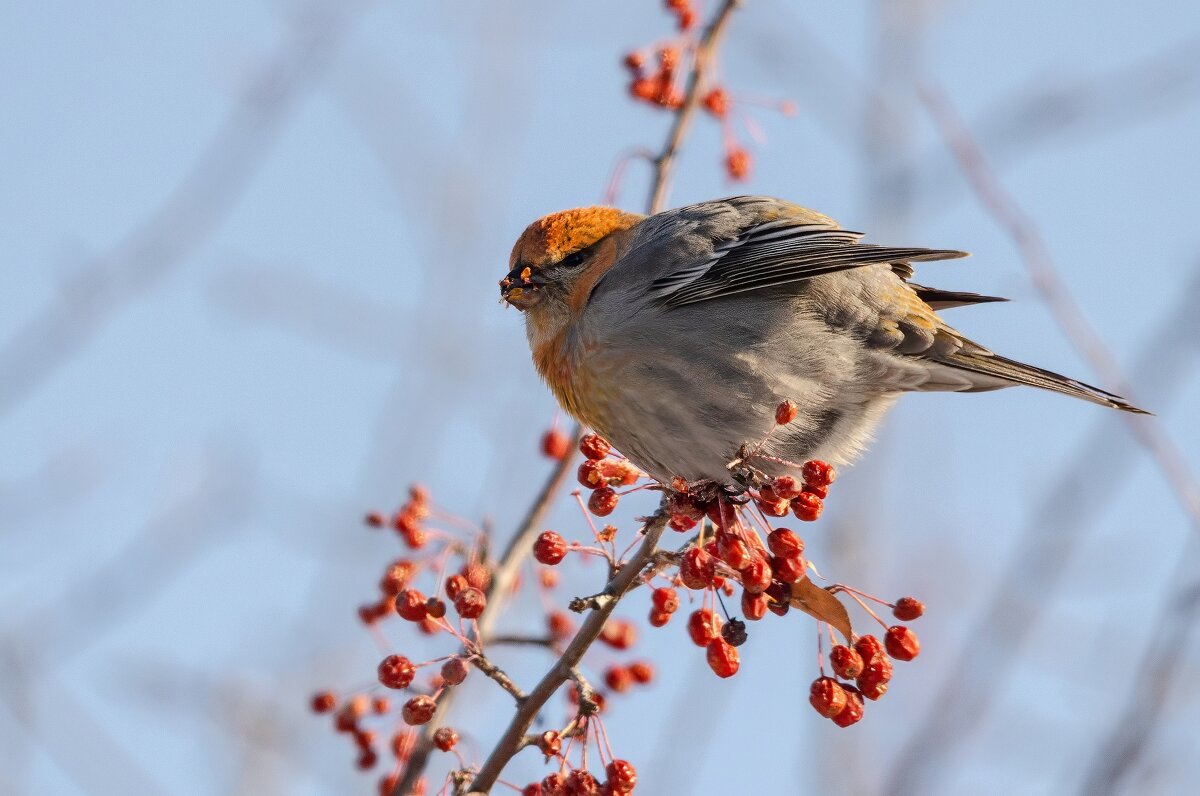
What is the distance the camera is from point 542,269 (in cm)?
460

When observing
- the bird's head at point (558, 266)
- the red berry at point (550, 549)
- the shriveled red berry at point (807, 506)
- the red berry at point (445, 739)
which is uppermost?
the bird's head at point (558, 266)

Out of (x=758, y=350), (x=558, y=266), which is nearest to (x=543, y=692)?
(x=758, y=350)

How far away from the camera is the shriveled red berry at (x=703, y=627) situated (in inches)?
129

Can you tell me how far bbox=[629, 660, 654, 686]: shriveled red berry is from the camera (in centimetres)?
404

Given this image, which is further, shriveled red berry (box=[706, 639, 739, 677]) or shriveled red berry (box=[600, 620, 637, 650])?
shriveled red berry (box=[600, 620, 637, 650])

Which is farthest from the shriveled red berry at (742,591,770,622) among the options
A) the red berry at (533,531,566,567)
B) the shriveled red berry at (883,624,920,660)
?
the red berry at (533,531,566,567)

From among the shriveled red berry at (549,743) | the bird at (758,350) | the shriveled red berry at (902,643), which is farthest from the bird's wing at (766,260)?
the shriveled red berry at (549,743)

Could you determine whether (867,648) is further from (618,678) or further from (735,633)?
(618,678)

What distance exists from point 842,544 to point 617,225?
3.03 metres

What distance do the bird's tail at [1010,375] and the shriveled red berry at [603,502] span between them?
1329mm

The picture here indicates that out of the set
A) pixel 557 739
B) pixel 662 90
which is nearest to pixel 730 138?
pixel 662 90

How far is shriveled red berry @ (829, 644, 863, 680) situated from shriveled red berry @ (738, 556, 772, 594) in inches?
12.0

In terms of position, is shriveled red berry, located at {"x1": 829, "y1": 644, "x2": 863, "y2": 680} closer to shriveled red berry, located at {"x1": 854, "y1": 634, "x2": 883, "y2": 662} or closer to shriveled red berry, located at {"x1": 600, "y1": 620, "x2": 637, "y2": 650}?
shriveled red berry, located at {"x1": 854, "y1": 634, "x2": 883, "y2": 662}

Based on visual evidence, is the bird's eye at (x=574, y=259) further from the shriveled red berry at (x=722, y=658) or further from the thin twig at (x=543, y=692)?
the thin twig at (x=543, y=692)
